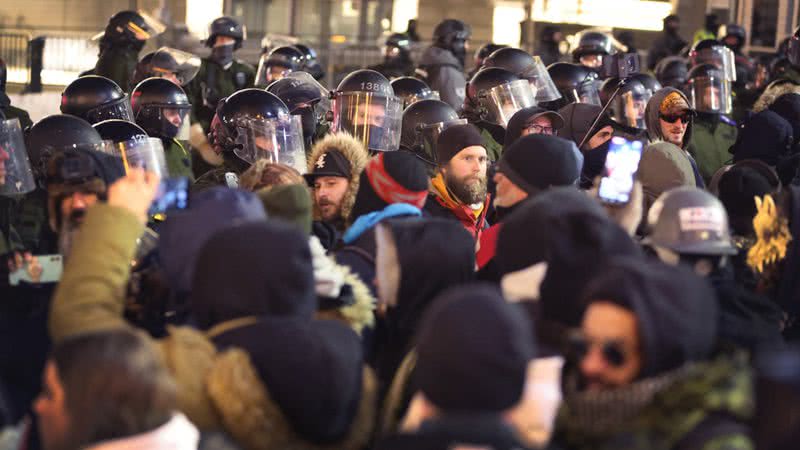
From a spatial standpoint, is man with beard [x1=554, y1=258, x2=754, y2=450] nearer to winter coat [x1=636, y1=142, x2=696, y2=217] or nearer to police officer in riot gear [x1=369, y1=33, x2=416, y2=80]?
winter coat [x1=636, y1=142, x2=696, y2=217]

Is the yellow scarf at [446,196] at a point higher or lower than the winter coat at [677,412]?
lower

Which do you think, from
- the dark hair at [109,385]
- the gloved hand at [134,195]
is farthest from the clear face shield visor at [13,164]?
the dark hair at [109,385]

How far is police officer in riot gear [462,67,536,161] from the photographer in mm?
9766

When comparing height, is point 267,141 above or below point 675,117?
below

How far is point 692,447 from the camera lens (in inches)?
131

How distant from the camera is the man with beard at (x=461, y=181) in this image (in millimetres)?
6930

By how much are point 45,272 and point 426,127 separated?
167 inches

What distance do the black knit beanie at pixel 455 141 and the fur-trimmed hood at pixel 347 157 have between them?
2.52 ft

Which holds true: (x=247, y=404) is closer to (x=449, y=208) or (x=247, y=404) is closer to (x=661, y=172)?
(x=449, y=208)

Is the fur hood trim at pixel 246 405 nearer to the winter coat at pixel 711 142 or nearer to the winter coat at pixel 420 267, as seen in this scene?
the winter coat at pixel 420 267

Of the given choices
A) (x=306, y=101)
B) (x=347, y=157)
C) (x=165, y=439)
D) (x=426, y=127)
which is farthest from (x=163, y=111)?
(x=165, y=439)

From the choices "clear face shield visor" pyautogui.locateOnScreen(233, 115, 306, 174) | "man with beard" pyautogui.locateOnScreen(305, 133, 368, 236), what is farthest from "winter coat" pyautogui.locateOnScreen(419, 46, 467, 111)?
"man with beard" pyautogui.locateOnScreen(305, 133, 368, 236)

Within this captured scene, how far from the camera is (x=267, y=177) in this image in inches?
212

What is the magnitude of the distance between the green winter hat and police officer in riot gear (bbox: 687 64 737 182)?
5363 millimetres
